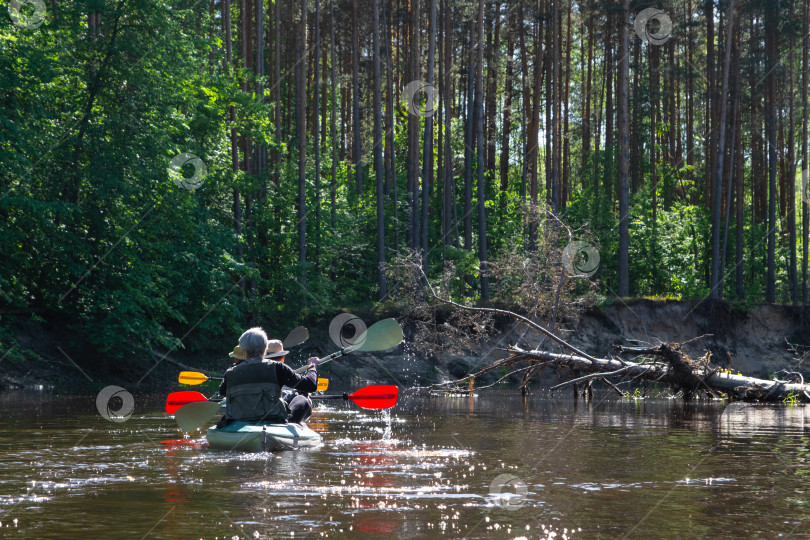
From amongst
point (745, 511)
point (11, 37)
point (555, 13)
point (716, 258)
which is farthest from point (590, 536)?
point (555, 13)

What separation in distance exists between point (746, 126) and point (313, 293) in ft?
58.8

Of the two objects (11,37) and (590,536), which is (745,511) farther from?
(11,37)

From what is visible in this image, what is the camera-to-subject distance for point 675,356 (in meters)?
16.5

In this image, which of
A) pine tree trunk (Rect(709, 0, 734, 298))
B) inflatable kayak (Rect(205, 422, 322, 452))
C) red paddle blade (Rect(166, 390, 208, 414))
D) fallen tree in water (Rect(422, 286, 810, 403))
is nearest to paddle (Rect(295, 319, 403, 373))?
red paddle blade (Rect(166, 390, 208, 414))

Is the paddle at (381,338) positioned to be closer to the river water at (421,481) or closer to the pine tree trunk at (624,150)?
the river water at (421,481)

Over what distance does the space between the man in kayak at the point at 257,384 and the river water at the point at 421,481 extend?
0.57m

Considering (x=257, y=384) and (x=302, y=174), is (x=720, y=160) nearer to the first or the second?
(x=302, y=174)

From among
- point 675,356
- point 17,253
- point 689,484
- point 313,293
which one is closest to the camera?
point 689,484

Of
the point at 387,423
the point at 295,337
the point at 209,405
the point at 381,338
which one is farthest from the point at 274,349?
the point at 387,423

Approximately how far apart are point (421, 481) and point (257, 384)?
8.95 feet

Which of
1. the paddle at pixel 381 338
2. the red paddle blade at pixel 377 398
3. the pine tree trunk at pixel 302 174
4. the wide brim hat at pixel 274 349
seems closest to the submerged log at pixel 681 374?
the paddle at pixel 381 338

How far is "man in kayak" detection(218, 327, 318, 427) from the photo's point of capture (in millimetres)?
9242

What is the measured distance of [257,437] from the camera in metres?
9.17

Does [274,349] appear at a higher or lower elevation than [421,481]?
higher
